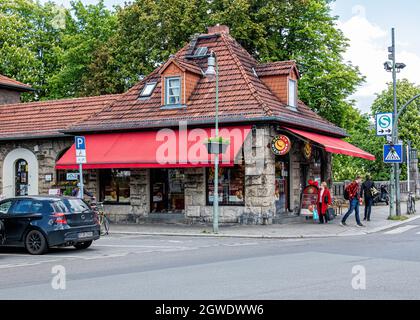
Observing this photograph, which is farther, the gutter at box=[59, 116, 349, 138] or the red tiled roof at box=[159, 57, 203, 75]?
the red tiled roof at box=[159, 57, 203, 75]

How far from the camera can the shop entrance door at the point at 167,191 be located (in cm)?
2541

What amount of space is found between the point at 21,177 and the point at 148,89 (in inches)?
308

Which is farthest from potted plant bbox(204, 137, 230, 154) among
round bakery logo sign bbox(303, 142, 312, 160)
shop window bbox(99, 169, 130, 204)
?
shop window bbox(99, 169, 130, 204)

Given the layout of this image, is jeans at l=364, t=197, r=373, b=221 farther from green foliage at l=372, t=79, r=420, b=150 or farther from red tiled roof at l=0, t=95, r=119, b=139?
green foliage at l=372, t=79, r=420, b=150

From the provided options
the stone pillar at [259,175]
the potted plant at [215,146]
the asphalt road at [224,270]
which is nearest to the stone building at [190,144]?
the stone pillar at [259,175]

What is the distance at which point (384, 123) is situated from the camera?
84.4 ft

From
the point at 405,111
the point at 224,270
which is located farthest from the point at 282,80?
the point at 405,111

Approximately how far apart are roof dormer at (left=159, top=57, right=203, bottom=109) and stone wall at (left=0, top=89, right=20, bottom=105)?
1490 cm

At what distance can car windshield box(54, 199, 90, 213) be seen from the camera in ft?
51.4

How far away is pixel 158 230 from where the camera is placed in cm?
2273

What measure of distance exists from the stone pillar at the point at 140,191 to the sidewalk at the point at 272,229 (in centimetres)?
97
